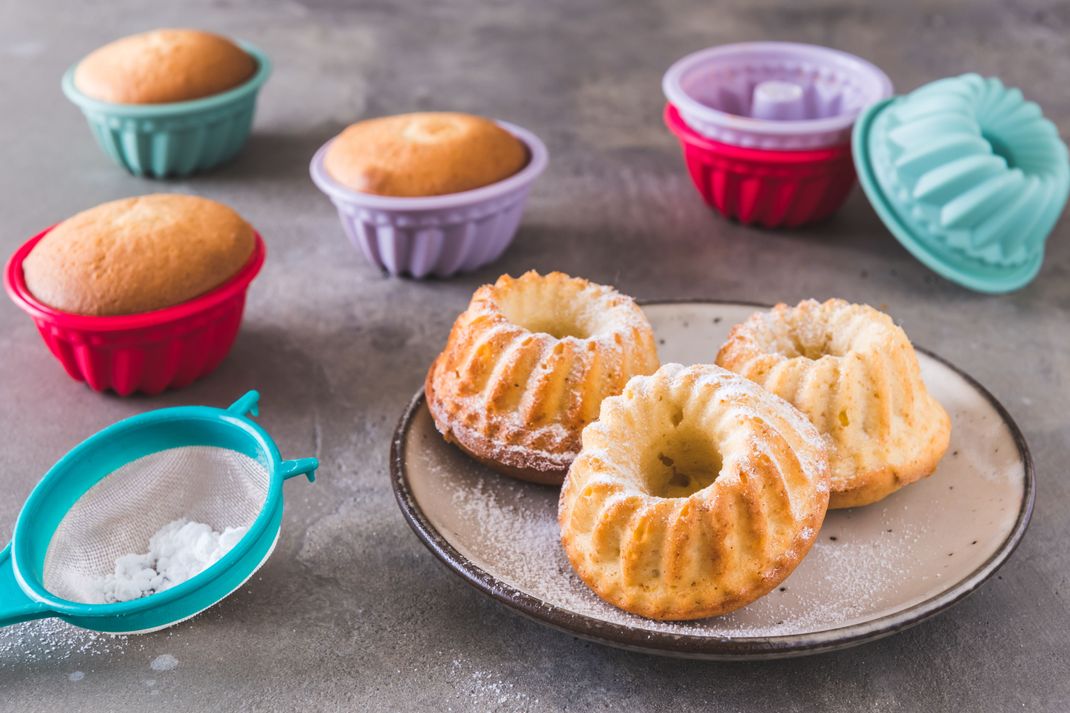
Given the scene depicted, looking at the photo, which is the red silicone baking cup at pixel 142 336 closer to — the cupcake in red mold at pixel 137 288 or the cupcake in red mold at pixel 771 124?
the cupcake in red mold at pixel 137 288

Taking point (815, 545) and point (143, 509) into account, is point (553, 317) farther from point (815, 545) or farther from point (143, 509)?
point (143, 509)

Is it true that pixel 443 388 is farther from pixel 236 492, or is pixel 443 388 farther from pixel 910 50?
pixel 910 50

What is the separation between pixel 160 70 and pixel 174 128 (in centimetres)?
12

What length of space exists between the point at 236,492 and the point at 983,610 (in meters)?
0.86

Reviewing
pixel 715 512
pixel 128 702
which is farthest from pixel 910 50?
pixel 128 702

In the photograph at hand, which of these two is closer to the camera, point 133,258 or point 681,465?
point 681,465

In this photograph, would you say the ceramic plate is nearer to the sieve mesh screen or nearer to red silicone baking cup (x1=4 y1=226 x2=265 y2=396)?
the sieve mesh screen

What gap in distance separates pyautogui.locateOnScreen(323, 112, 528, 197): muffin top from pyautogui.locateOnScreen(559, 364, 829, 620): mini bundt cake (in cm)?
79

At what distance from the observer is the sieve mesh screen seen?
3.84ft

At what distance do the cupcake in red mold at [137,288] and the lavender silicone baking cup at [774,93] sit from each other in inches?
34.0

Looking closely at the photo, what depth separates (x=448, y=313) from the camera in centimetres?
184

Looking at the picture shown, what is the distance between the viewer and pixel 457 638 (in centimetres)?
115

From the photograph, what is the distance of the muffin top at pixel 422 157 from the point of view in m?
1.78

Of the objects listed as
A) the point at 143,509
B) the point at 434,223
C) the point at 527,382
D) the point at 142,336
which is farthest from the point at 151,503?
the point at 434,223
